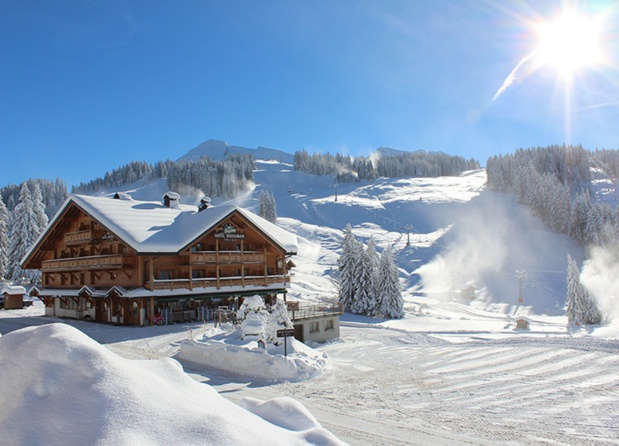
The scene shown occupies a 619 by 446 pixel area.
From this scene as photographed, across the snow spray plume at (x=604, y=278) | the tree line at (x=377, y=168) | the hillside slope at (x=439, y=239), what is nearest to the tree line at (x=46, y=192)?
the hillside slope at (x=439, y=239)

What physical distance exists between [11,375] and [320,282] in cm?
6710

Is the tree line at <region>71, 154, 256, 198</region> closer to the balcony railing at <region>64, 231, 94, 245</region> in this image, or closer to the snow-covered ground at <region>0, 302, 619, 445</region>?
the balcony railing at <region>64, 231, 94, 245</region>

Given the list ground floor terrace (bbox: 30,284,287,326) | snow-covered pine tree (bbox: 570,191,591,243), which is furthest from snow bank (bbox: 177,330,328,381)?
snow-covered pine tree (bbox: 570,191,591,243)

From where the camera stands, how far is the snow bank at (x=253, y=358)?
18969mm

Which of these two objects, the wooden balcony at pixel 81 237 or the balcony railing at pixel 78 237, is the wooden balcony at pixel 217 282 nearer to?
the wooden balcony at pixel 81 237

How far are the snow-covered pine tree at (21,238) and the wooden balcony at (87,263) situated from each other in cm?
2177

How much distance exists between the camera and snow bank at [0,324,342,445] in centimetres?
537

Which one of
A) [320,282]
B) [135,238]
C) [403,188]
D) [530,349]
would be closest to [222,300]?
[135,238]

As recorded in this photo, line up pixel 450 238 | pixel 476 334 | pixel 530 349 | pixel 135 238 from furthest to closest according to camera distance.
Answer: pixel 450 238
pixel 476 334
pixel 135 238
pixel 530 349

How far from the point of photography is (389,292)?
5216 centimetres

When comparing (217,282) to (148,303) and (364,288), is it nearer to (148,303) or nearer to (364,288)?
(148,303)

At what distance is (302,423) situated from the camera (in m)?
7.17

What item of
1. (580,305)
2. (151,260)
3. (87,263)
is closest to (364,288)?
(580,305)

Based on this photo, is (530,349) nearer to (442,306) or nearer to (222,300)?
(222,300)
